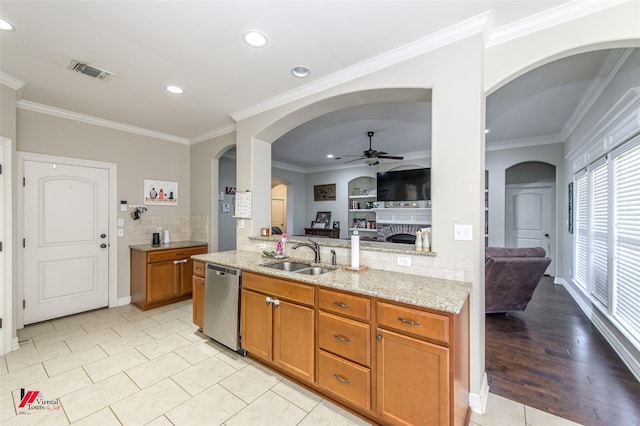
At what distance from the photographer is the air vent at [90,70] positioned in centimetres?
242

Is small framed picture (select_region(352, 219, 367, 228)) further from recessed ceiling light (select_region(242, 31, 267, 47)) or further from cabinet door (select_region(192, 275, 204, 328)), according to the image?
recessed ceiling light (select_region(242, 31, 267, 47))

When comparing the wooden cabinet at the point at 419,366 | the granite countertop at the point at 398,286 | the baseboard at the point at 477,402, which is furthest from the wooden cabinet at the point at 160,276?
the baseboard at the point at 477,402

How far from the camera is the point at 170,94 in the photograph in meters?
3.04

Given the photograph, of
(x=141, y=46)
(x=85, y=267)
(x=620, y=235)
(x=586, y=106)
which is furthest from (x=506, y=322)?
(x=85, y=267)

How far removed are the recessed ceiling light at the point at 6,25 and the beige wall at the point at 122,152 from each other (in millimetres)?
1795

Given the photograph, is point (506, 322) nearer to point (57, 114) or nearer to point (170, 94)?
point (170, 94)

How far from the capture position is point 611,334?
2.85 meters

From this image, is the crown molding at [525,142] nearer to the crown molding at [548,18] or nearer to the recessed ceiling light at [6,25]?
the crown molding at [548,18]

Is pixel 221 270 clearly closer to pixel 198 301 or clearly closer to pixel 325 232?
pixel 198 301

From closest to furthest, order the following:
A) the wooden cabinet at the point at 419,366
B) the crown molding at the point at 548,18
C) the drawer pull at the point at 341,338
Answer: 1. the wooden cabinet at the point at 419,366
2. the crown molding at the point at 548,18
3. the drawer pull at the point at 341,338

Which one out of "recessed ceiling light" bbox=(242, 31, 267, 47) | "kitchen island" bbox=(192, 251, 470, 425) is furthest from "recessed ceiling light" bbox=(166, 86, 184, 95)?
"kitchen island" bbox=(192, 251, 470, 425)

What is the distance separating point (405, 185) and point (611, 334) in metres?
4.07

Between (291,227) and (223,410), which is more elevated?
(291,227)

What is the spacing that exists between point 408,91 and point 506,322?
3195 millimetres
